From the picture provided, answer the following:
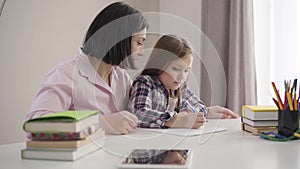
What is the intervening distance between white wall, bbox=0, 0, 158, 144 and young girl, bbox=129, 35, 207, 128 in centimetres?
57

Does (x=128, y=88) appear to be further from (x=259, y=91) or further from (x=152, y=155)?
(x=259, y=91)

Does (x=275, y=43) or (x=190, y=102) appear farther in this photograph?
(x=275, y=43)

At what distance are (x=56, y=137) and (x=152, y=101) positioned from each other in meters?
0.62

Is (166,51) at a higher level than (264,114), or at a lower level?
higher

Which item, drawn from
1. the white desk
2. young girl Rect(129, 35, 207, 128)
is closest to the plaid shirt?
young girl Rect(129, 35, 207, 128)

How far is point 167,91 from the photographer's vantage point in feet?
4.82

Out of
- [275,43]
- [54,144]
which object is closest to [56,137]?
[54,144]

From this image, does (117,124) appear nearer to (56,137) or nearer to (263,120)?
(56,137)

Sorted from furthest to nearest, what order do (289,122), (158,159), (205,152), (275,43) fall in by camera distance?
(275,43), (289,122), (205,152), (158,159)

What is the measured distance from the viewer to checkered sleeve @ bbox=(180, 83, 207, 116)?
4.83 ft

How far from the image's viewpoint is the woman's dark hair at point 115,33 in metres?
1.13

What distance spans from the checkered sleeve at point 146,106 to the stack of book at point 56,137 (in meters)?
0.44

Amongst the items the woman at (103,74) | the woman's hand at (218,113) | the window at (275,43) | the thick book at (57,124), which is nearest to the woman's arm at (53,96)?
the woman at (103,74)

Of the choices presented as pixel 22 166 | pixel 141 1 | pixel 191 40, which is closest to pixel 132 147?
pixel 22 166
